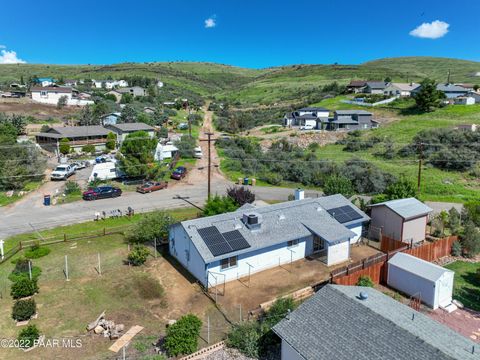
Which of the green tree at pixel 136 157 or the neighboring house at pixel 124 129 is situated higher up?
the neighboring house at pixel 124 129

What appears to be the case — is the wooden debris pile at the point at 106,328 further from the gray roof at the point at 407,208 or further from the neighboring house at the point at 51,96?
the neighboring house at the point at 51,96

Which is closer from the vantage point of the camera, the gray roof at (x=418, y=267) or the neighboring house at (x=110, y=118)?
the gray roof at (x=418, y=267)

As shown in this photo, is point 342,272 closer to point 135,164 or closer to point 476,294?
point 476,294

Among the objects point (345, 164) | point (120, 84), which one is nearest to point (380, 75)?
point (120, 84)

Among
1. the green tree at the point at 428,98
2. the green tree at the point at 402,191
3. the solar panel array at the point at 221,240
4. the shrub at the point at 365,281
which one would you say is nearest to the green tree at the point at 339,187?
the green tree at the point at 402,191

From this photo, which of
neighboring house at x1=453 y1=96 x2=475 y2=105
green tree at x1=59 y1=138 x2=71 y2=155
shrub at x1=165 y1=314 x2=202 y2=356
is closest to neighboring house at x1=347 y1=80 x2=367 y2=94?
neighboring house at x1=453 y1=96 x2=475 y2=105

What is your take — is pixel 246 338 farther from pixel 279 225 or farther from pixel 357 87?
pixel 357 87

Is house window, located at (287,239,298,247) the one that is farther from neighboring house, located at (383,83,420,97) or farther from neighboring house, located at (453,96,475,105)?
neighboring house, located at (383,83,420,97)
